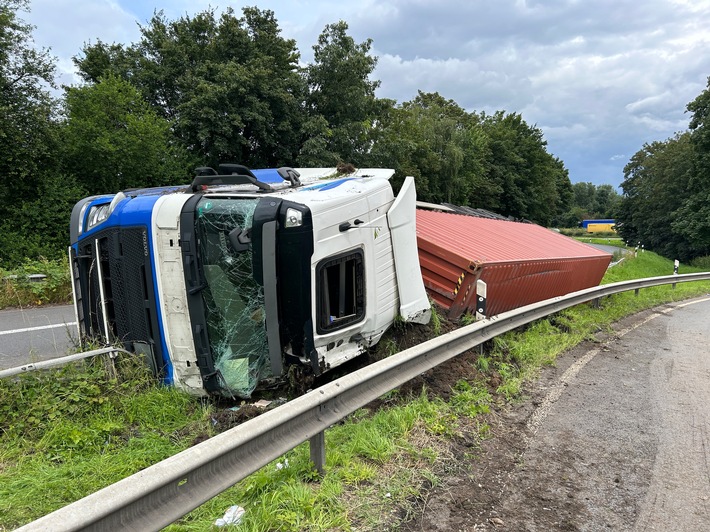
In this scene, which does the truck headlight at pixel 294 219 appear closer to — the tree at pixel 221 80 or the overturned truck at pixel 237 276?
the overturned truck at pixel 237 276

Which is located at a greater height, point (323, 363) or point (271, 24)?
point (271, 24)

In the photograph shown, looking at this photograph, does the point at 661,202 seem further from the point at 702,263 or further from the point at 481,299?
the point at 481,299

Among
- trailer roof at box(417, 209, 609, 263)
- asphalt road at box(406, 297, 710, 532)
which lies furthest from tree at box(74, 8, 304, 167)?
asphalt road at box(406, 297, 710, 532)

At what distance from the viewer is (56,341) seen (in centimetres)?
687

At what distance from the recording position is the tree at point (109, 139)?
1789 cm

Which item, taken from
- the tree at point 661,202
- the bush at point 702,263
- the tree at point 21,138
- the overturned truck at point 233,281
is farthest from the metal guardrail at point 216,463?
the tree at point 661,202

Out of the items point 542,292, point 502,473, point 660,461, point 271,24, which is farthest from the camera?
point 271,24

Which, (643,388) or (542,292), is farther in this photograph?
(542,292)

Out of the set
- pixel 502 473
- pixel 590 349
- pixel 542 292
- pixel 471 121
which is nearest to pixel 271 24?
pixel 542 292

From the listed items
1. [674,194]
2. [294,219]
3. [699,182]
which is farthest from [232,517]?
[674,194]

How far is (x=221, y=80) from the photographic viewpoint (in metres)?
21.6

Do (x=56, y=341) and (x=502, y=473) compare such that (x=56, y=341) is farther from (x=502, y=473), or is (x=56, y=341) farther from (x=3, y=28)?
(x=3, y=28)

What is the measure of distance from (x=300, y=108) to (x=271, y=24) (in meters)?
4.78

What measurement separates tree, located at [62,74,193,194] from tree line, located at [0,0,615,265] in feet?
0.15
